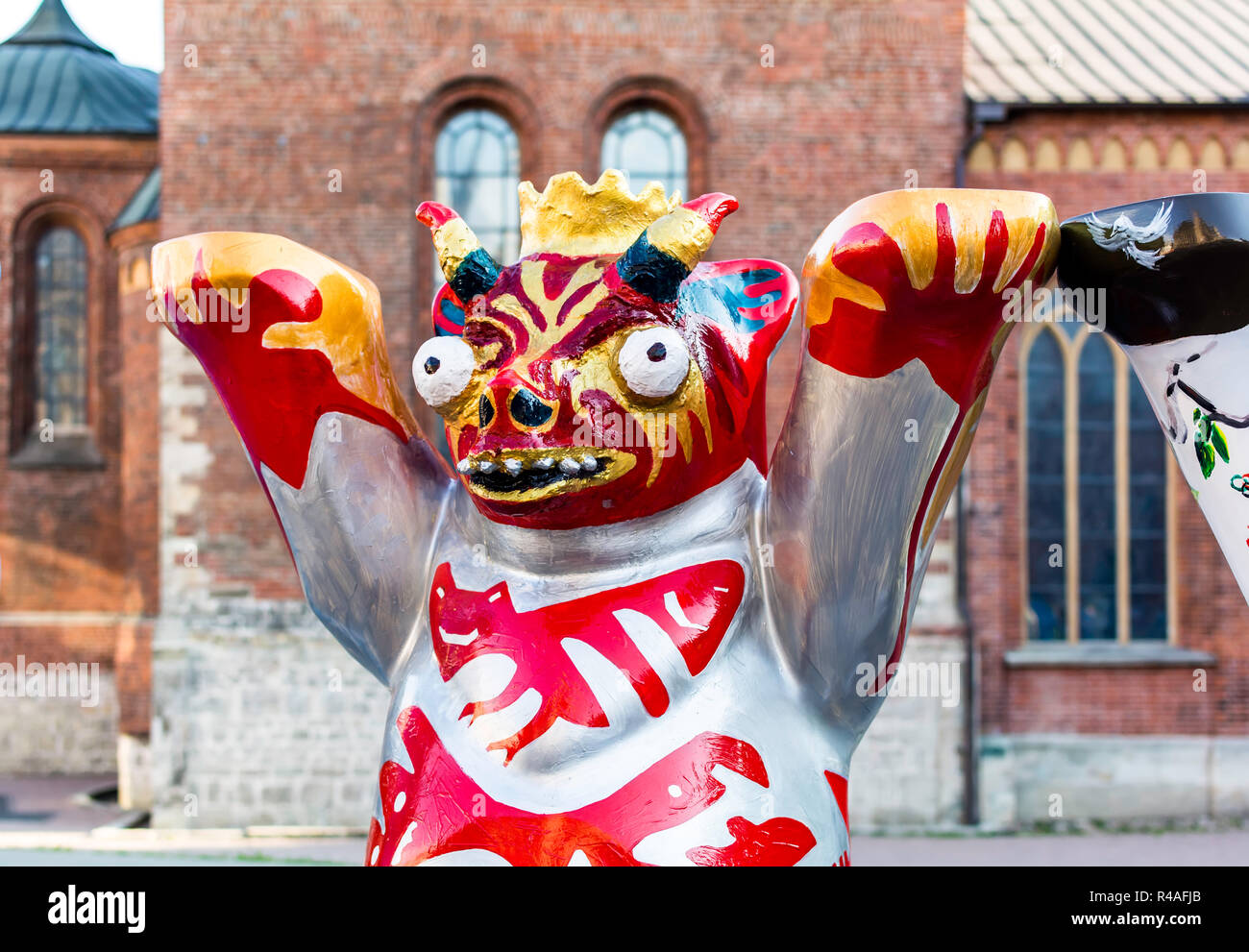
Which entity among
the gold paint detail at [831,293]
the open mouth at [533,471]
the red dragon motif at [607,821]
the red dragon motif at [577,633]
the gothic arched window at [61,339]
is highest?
the gothic arched window at [61,339]

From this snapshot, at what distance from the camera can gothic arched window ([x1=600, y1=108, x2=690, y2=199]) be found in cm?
902

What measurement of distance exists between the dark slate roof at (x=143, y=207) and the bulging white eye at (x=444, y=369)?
909 centimetres

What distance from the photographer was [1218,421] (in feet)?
6.49

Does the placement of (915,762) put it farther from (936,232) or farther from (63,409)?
(63,409)

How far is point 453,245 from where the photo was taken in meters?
2.21

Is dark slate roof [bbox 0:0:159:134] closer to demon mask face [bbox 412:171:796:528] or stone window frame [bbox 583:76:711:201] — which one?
stone window frame [bbox 583:76:711:201]

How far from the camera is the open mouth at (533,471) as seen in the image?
202 cm

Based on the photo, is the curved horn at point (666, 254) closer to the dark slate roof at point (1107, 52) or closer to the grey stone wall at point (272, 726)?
the grey stone wall at point (272, 726)

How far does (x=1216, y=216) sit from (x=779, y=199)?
7098mm

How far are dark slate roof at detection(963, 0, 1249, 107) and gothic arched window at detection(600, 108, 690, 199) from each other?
7.81 ft

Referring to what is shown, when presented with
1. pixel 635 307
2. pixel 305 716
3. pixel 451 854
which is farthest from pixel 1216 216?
pixel 305 716

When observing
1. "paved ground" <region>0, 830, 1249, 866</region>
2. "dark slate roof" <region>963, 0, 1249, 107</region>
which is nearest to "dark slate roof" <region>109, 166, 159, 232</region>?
"paved ground" <region>0, 830, 1249, 866</region>

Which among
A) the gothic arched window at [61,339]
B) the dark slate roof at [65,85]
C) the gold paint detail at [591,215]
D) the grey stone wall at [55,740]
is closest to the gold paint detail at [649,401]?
the gold paint detail at [591,215]

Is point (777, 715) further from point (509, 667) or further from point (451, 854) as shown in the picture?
point (451, 854)
